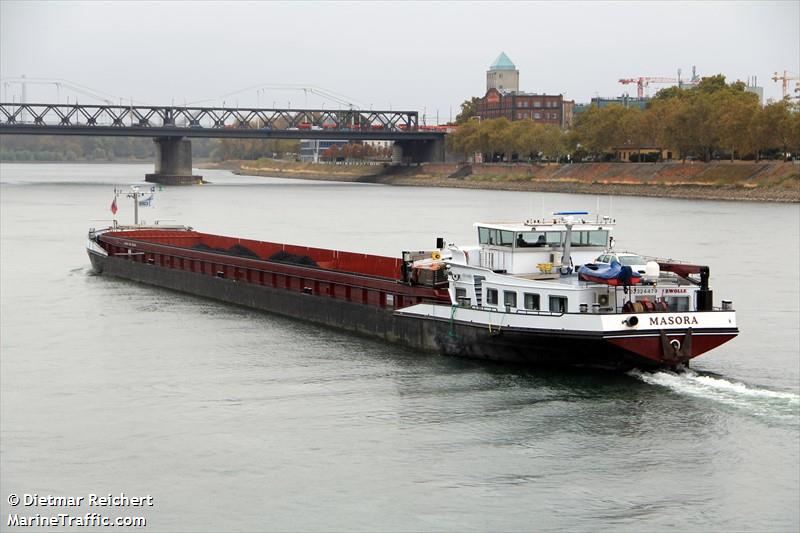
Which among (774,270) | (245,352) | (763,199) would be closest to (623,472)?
(245,352)

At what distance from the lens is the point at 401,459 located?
25.7 meters

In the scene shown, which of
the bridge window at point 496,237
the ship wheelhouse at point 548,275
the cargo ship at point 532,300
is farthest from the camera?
the bridge window at point 496,237

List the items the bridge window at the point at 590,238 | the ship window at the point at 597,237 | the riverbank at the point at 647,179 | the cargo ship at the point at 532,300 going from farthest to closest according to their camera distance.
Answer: the riverbank at the point at 647,179, the ship window at the point at 597,237, the bridge window at the point at 590,238, the cargo ship at the point at 532,300

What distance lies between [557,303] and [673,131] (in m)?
114

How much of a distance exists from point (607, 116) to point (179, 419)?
13563cm

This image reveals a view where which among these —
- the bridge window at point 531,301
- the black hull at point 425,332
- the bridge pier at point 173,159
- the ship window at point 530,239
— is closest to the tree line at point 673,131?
the bridge pier at point 173,159

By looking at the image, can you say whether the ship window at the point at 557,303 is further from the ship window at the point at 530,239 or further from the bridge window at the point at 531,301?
the ship window at the point at 530,239

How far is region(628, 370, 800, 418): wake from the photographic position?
29.3 meters

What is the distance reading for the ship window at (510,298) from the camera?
111ft

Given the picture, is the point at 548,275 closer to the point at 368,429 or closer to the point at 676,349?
the point at 676,349

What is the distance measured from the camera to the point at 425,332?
119 feet

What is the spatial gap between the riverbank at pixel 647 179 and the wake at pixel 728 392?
88030mm

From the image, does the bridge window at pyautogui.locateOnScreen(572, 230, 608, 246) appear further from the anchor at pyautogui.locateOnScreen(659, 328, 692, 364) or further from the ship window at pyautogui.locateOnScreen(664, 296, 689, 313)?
the anchor at pyautogui.locateOnScreen(659, 328, 692, 364)

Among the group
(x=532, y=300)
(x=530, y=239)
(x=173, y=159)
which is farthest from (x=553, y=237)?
(x=173, y=159)
